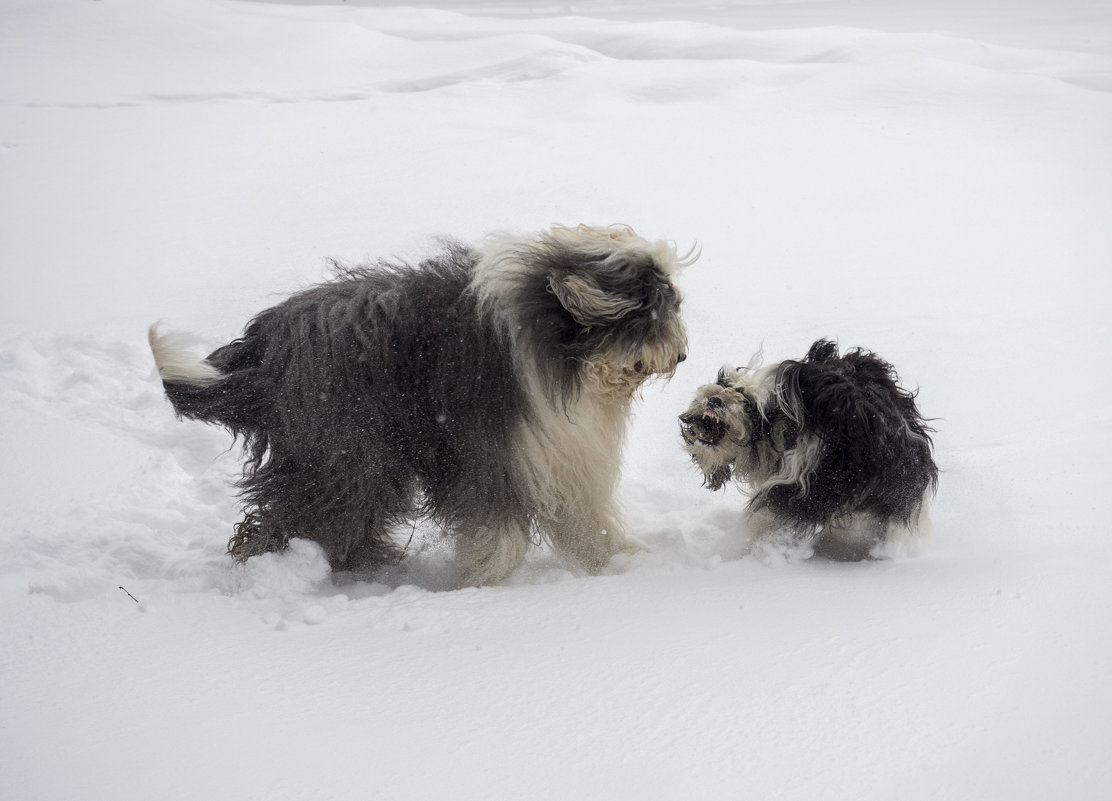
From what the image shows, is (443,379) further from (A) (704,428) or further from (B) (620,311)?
(A) (704,428)

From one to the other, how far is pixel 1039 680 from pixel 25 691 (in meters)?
2.79

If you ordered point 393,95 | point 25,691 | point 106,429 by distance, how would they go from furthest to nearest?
point 393,95
point 106,429
point 25,691

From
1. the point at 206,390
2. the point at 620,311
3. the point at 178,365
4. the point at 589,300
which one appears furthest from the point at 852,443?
the point at 178,365

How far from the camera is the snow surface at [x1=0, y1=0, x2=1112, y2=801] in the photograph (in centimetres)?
221

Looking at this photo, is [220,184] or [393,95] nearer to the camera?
[220,184]

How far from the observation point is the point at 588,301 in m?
3.14

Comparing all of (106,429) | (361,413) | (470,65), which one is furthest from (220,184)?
(361,413)

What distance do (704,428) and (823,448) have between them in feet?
1.63

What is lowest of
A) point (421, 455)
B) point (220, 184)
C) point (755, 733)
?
point (755, 733)

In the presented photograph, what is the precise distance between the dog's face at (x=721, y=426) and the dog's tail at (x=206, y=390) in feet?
5.76

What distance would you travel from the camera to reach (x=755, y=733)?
2230mm

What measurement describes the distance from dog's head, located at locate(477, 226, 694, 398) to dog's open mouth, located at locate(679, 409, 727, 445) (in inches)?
18.8

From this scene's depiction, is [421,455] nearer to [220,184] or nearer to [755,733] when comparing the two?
[755,733]

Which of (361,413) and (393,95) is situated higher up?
(393,95)
